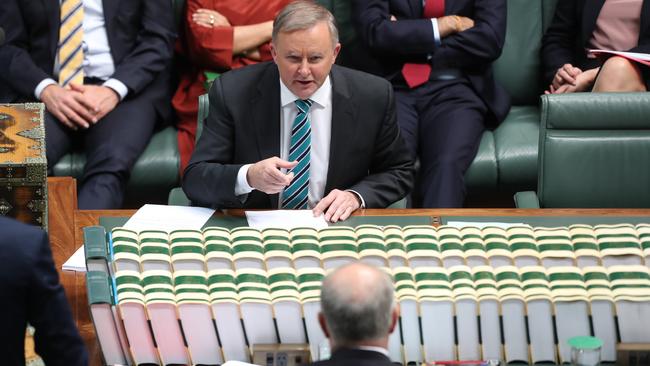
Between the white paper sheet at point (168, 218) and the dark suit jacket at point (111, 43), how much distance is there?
1521mm

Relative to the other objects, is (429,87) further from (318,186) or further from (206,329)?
(206,329)

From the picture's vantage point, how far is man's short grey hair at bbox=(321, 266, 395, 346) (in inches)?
74.2

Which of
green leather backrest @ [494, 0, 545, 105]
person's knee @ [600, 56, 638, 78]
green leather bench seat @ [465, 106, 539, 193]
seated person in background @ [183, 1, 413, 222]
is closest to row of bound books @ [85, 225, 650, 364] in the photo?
seated person in background @ [183, 1, 413, 222]

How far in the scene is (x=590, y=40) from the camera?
4.61m

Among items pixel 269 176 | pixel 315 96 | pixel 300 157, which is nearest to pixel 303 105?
pixel 315 96

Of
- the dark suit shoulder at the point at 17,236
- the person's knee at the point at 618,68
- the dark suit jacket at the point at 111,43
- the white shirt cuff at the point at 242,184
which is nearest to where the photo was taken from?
the dark suit shoulder at the point at 17,236

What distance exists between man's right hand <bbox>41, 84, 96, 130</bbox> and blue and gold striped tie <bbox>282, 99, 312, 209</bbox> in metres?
1.32

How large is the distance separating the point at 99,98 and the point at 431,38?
1316 millimetres

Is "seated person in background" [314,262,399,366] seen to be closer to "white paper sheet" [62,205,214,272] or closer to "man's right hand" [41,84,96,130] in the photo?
"white paper sheet" [62,205,214,272]

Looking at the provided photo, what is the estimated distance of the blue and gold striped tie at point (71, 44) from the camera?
14.9 feet

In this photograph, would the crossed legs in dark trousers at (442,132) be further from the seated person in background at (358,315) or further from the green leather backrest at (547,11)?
the seated person in background at (358,315)

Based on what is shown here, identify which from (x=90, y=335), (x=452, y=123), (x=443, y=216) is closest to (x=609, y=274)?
(x=443, y=216)

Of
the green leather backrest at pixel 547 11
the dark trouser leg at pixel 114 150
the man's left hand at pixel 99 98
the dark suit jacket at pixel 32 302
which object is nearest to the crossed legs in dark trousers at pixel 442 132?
the green leather backrest at pixel 547 11

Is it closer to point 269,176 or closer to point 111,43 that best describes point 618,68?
point 269,176
